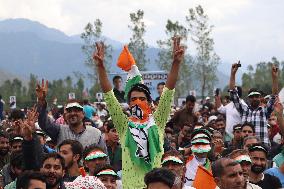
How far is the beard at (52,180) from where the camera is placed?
5.85 m

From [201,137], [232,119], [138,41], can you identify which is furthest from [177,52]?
[138,41]

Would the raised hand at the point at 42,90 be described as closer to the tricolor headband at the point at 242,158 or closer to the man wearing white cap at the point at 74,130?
the man wearing white cap at the point at 74,130

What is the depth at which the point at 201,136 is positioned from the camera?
779 cm

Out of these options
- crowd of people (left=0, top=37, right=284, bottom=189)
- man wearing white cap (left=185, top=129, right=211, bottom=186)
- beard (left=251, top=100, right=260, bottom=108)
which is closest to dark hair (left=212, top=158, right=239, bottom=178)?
crowd of people (left=0, top=37, right=284, bottom=189)

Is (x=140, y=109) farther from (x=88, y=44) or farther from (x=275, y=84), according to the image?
(x=88, y=44)

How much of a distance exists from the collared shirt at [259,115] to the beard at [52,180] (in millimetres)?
4817

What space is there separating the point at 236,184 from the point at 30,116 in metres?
2.10

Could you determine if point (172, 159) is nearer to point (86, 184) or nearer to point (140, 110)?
point (140, 110)

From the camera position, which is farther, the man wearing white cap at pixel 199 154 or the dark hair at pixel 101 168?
the man wearing white cap at pixel 199 154

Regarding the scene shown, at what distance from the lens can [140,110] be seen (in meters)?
6.00

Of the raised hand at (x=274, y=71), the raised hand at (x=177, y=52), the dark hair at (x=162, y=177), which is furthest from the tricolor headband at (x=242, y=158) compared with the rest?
the raised hand at (x=274, y=71)

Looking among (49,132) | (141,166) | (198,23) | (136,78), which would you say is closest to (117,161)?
(49,132)

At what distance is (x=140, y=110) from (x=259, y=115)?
4.75 m

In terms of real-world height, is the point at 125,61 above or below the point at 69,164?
above
